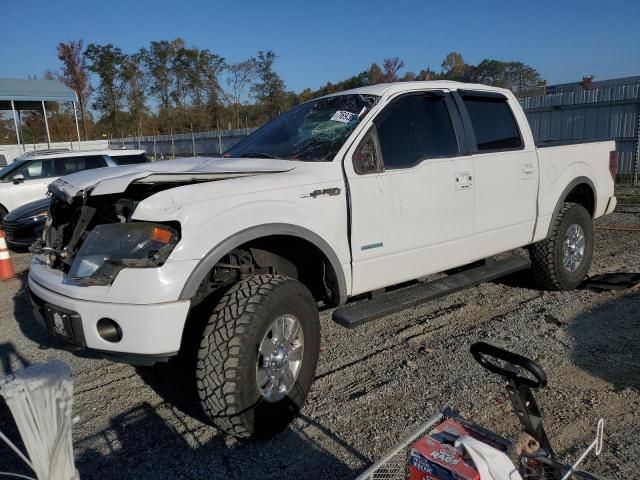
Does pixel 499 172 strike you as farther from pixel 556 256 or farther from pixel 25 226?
pixel 25 226

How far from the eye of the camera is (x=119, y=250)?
2.81 metres

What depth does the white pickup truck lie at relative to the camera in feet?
8.90

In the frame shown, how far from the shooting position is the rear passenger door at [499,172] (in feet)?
14.3

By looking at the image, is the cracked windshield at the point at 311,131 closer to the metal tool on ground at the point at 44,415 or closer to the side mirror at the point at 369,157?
the side mirror at the point at 369,157

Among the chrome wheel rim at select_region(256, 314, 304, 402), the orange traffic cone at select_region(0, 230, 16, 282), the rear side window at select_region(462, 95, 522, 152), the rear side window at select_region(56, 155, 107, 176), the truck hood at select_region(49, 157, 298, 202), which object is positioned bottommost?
the orange traffic cone at select_region(0, 230, 16, 282)

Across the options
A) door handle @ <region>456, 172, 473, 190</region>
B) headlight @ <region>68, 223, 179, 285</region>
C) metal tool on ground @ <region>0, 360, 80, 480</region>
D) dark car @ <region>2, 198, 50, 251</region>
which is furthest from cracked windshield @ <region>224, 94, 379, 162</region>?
dark car @ <region>2, 198, 50, 251</region>

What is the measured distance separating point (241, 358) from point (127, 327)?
23.2 inches

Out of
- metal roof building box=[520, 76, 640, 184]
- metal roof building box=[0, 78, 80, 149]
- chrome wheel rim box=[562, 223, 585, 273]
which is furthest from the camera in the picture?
metal roof building box=[0, 78, 80, 149]

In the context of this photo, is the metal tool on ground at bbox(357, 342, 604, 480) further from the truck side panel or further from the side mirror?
the truck side panel

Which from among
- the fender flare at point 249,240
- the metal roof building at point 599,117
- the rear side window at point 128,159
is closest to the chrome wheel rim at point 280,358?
the fender flare at point 249,240

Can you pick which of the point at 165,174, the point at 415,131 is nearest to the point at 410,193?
the point at 415,131

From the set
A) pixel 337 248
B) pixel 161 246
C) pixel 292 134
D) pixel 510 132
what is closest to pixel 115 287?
pixel 161 246

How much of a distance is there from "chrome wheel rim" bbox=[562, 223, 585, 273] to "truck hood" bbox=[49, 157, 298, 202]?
3.17m

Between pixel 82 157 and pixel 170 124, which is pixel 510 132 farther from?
pixel 170 124
